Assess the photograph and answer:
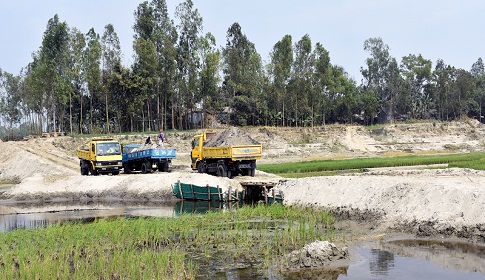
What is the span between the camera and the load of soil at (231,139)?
31938mm

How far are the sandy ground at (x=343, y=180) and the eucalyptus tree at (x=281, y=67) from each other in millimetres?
6202

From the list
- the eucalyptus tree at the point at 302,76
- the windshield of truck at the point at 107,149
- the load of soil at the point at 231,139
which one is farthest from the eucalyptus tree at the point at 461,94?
the windshield of truck at the point at 107,149

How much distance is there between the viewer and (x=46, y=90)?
64.4 metres

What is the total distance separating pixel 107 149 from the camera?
3716 cm

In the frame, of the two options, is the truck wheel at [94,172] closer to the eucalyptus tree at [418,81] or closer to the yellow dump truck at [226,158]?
the yellow dump truck at [226,158]

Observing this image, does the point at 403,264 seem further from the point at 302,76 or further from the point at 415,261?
the point at 302,76

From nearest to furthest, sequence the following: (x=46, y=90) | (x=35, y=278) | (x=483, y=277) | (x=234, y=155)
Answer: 1. (x=35, y=278)
2. (x=483, y=277)
3. (x=234, y=155)
4. (x=46, y=90)

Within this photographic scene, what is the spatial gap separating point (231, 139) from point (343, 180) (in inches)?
393

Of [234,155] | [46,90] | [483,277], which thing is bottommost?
[483,277]

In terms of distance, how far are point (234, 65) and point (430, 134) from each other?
30.4m

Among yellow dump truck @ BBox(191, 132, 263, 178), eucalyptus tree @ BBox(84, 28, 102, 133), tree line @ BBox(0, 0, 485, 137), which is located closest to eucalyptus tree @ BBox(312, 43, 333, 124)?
tree line @ BBox(0, 0, 485, 137)

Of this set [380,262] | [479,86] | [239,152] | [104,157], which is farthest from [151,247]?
[479,86]

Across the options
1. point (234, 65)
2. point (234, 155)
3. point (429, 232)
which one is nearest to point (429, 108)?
point (234, 65)

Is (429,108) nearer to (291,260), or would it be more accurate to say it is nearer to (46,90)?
(46,90)
